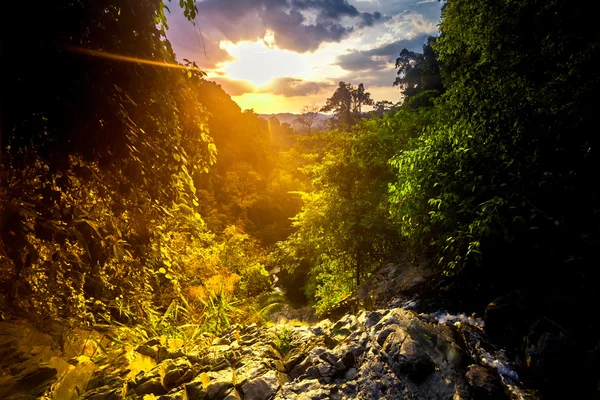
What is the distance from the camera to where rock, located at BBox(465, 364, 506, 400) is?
3104mm

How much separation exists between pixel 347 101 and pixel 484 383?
65.5 metres

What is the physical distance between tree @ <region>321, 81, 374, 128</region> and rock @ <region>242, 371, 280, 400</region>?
204 feet

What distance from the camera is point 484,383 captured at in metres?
3.19

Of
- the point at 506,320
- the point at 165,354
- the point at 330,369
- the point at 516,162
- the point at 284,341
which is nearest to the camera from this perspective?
the point at 330,369

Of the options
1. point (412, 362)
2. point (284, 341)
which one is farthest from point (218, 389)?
point (412, 362)

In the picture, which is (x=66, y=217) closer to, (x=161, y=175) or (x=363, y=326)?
(x=161, y=175)

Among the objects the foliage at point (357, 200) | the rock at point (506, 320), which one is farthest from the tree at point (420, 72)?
the rock at point (506, 320)

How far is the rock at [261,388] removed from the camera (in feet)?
10.8

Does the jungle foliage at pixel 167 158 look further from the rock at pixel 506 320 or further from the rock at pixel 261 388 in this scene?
the rock at pixel 261 388

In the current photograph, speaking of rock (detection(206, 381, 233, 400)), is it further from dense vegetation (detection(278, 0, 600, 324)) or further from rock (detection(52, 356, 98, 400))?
dense vegetation (detection(278, 0, 600, 324))

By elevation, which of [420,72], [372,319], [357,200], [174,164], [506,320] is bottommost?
[372,319]

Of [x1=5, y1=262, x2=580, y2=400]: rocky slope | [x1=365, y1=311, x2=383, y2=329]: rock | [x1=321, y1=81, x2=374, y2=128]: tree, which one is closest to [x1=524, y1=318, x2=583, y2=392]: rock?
[x1=5, y1=262, x2=580, y2=400]: rocky slope

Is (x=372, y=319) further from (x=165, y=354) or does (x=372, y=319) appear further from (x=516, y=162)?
(x=516, y=162)

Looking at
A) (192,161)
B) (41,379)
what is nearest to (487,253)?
(192,161)
